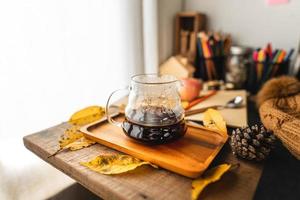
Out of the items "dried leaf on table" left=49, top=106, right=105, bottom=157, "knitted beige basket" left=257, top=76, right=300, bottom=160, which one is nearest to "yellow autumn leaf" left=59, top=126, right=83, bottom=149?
"dried leaf on table" left=49, top=106, right=105, bottom=157

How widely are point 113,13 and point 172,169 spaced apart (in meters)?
0.61

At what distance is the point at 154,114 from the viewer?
1.55 feet

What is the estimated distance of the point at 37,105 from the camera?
2.15 feet

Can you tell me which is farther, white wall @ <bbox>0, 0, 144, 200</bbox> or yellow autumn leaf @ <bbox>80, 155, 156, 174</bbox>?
white wall @ <bbox>0, 0, 144, 200</bbox>

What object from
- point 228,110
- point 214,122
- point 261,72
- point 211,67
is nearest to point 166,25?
point 211,67

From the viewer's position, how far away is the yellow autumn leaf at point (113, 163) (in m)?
0.40

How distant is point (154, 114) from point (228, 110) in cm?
32

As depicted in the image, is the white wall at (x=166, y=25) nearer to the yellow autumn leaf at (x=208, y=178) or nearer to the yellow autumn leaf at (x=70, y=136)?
the yellow autumn leaf at (x=70, y=136)

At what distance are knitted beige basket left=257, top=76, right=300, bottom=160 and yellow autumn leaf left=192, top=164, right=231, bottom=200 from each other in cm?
17

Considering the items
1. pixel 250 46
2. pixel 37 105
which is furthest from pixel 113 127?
pixel 250 46

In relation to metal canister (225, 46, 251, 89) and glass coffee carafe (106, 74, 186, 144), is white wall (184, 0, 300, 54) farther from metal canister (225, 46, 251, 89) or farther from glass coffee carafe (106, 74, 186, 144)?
glass coffee carafe (106, 74, 186, 144)

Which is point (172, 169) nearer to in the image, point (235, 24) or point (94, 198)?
point (94, 198)

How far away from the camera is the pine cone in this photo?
1.37ft

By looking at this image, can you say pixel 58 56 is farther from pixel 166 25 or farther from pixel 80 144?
pixel 166 25
